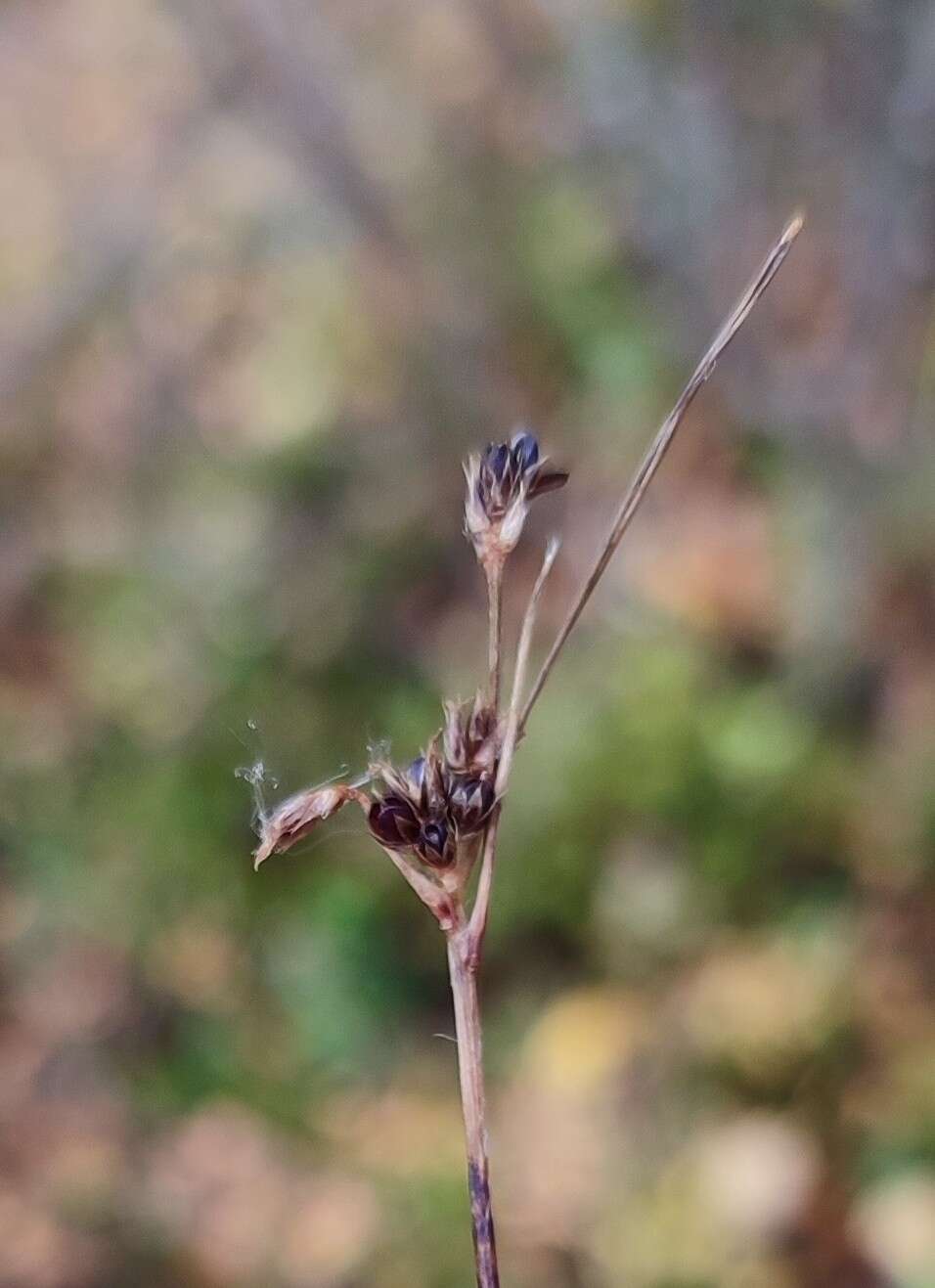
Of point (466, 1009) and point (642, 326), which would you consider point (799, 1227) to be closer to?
point (466, 1009)

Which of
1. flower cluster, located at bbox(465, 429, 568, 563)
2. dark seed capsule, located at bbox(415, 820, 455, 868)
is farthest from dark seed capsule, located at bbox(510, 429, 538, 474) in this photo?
dark seed capsule, located at bbox(415, 820, 455, 868)

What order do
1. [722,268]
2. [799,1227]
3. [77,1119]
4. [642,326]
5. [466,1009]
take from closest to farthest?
[466,1009]
[799,1227]
[77,1119]
[722,268]
[642,326]

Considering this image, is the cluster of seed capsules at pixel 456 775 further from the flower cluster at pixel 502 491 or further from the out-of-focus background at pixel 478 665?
the out-of-focus background at pixel 478 665

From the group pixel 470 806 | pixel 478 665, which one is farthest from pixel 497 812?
pixel 478 665

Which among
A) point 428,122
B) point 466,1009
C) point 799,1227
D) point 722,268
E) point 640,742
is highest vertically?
point 428,122

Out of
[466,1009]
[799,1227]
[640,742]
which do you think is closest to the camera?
[466,1009]

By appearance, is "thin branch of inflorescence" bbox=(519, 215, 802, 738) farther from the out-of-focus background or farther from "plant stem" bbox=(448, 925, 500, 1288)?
the out-of-focus background

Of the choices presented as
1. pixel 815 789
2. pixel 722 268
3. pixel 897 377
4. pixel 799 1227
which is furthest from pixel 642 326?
pixel 799 1227
